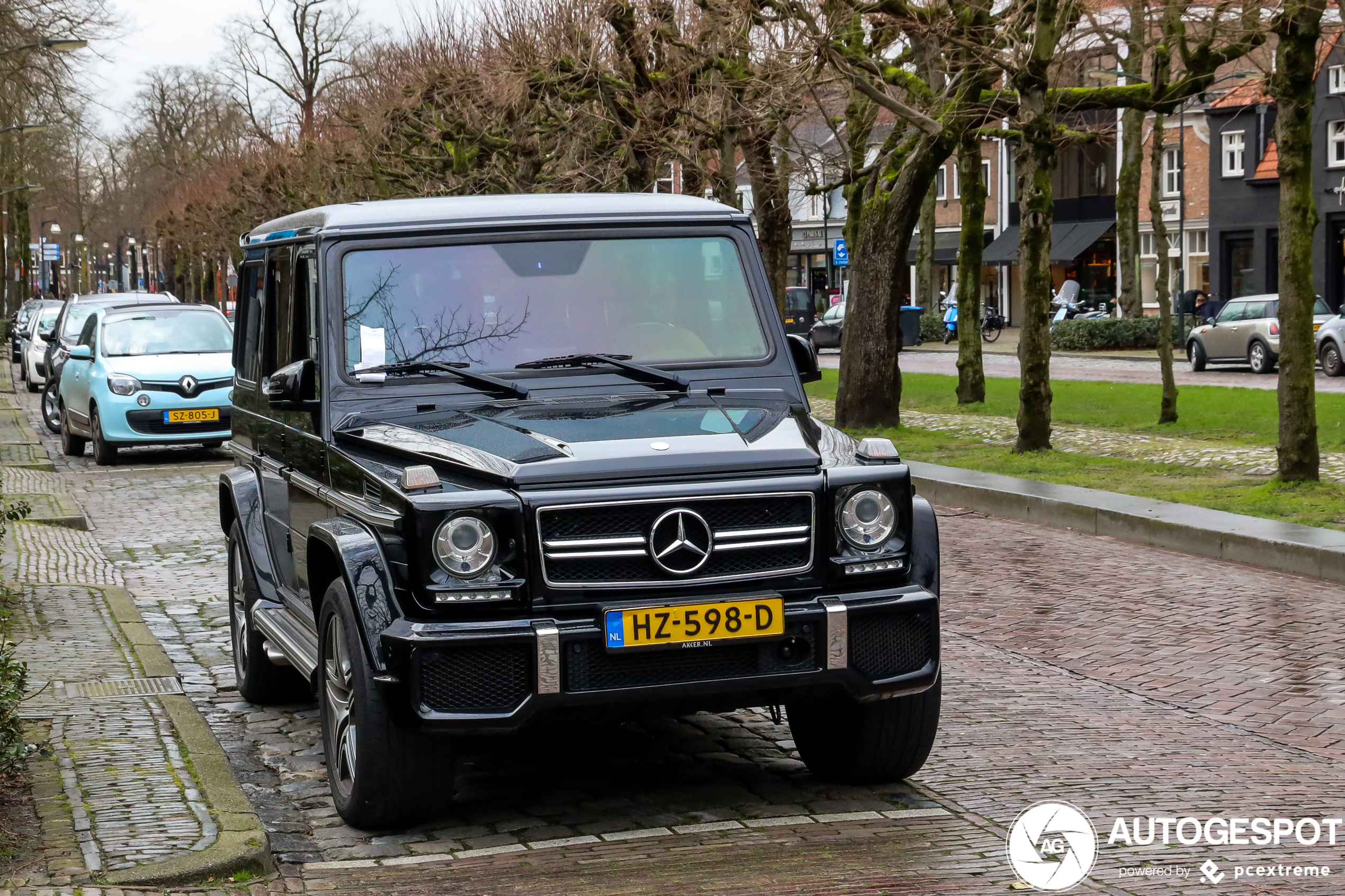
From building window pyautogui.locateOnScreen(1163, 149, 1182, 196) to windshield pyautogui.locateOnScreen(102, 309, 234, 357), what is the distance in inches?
1884

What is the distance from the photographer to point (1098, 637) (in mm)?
8805

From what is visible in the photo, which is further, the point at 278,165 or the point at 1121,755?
the point at 278,165

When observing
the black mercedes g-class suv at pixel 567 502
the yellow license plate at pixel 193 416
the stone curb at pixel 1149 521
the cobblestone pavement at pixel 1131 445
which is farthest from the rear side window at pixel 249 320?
the yellow license plate at pixel 193 416

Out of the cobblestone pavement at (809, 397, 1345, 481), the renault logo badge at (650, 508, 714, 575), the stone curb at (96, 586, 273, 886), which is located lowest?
the stone curb at (96, 586, 273, 886)

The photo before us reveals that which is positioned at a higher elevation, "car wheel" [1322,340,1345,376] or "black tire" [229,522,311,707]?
"car wheel" [1322,340,1345,376]

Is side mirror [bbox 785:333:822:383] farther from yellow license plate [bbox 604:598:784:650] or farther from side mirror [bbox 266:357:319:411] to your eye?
side mirror [bbox 266:357:319:411]

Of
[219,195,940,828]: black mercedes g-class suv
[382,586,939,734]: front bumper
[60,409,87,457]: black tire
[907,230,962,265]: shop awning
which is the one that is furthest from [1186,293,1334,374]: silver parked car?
[907,230,962,265]: shop awning

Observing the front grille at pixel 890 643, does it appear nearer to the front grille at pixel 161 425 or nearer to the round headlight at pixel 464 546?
the round headlight at pixel 464 546

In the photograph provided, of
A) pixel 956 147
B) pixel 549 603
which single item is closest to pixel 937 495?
pixel 956 147

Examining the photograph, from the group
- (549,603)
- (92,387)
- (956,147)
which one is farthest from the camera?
A: (956,147)

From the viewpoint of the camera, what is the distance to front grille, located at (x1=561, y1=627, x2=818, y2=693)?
4.83 m

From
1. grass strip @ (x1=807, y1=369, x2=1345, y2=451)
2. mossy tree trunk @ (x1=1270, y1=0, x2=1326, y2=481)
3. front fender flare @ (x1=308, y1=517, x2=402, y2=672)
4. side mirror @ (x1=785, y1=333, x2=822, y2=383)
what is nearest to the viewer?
front fender flare @ (x1=308, y1=517, x2=402, y2=672)

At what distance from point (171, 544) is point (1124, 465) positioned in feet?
29.0

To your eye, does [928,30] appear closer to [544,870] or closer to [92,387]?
[92,387]
